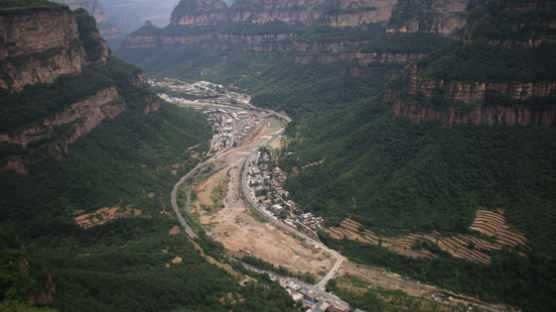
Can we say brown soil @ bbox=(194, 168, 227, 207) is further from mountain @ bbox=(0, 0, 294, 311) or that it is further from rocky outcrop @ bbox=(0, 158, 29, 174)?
rocky outcrop @ bbox=(0, 158, 29, 174)

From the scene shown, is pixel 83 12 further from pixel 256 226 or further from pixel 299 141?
pixel 256 226

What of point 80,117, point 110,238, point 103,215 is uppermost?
point 80,117

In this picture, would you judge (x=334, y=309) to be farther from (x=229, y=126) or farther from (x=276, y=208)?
(x=229, y=126)

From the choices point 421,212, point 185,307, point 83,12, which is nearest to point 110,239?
point 185,307

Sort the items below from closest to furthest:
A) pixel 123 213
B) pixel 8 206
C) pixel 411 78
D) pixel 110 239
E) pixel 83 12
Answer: pixel 8 206 < pixel 110 239 < pixel 123 213 < pixel 411 78 < pixel 83 12

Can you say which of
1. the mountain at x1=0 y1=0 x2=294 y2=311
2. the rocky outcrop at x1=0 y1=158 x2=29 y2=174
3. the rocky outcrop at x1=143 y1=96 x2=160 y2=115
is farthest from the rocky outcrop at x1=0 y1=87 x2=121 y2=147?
the rocky outcrop at x1=143 y1=96 x2=160 y2=115

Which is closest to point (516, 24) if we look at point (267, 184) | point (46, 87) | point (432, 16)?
point (267, 184)

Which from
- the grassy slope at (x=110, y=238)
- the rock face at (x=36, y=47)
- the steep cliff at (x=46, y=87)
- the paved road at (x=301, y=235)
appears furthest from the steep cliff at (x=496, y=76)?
the rock face at (x=36, y=47)
